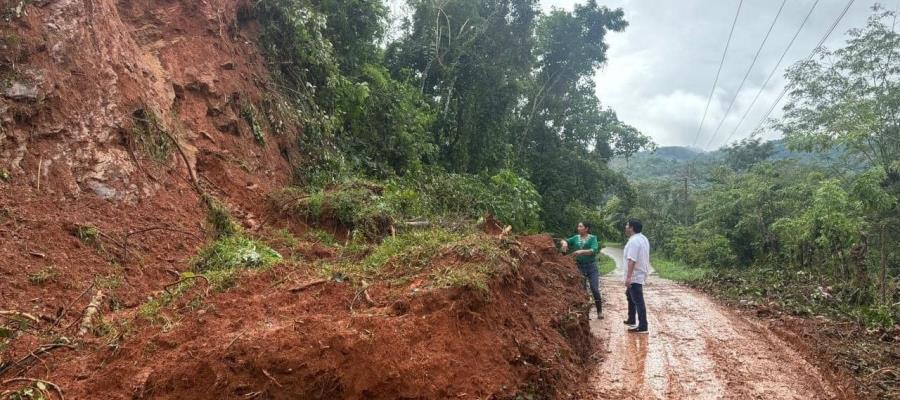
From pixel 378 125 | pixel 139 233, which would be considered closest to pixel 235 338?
pixel 139 233

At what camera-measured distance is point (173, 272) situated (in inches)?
241

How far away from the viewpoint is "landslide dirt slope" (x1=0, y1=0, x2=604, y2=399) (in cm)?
363

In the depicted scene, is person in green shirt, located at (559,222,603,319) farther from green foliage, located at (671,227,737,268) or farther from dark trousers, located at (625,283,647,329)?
green foliage, located at (671,227,737,268)

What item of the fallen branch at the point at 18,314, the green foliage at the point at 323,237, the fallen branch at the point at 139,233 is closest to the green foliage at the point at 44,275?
the fallen branch at the point at 18,314

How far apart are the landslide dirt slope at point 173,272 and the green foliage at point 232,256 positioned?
0.91 feet

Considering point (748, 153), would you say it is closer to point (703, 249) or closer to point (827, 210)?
point (703, 249)

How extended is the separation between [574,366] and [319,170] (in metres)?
7.18

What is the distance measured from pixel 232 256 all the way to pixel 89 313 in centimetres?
198

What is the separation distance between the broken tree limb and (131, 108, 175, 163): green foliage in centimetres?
300

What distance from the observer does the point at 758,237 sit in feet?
73.4

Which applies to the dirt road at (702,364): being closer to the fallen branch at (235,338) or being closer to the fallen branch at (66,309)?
the fallen branch at (235,338)

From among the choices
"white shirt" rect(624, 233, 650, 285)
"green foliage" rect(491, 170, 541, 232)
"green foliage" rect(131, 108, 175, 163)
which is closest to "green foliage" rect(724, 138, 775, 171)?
"green foliage" rect(491, 170, 541, 232)

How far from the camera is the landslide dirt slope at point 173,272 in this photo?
3629 millimetres

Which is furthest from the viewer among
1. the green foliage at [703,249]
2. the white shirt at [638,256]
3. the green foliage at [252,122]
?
the green foliage at [703,249]
